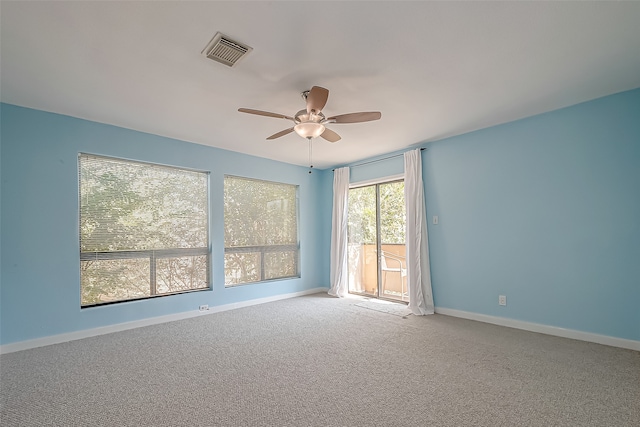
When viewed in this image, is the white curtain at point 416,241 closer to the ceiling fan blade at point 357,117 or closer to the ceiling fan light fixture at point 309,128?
the ceiling fan blade at point 357,117

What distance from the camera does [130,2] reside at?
171cm

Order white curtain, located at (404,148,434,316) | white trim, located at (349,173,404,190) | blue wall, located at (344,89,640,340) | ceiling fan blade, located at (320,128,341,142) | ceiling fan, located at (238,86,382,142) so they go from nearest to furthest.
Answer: ceiling fan, located at (238,86,382,142), blue wall, located at (344,89,640,340), ceiling fan blade, located at (320,128,341,142), white curtain, located at (404,148,434,316), white trim, located at (349,173,404,190)

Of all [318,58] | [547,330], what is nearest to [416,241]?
[547,330]

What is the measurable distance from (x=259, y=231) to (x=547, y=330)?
166 inches

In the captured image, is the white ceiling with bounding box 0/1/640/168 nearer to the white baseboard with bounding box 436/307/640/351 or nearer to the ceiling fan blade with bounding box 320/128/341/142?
the ceiling fan blade with bounding box 320/128/341/142

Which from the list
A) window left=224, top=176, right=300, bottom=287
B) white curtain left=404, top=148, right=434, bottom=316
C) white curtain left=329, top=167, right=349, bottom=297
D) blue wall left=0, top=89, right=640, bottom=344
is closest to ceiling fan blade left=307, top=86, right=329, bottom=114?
white curtain left=404, top=148, right=434, bottom=316

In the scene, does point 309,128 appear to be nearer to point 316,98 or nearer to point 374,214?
point 316,98

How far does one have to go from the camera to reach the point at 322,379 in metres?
2.32

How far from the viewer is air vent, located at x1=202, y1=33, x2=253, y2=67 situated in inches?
80.0

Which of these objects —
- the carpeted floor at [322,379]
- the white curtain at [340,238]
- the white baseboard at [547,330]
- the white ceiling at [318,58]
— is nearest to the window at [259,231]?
the white curtain at [340,238]

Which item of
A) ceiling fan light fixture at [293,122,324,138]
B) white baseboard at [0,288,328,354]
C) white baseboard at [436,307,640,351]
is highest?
ceiling fan light fixture at [293,122,324,138]

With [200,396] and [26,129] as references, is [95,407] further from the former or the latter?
[26,129]

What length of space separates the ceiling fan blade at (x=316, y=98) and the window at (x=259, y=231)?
2.67 meters

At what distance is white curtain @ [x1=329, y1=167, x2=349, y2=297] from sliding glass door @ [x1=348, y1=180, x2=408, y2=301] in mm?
206
